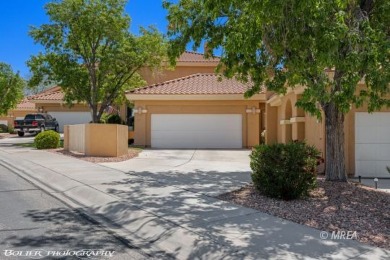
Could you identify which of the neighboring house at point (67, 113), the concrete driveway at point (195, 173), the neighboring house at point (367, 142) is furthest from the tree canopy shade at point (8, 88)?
the neighboring house at point (367, 142)

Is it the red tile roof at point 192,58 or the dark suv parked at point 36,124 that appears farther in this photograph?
the dark suv parked at point 36,124

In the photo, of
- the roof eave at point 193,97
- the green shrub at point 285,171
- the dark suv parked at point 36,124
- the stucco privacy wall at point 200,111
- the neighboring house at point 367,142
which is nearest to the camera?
the green shrub at point 285,171

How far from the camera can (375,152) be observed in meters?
14.3

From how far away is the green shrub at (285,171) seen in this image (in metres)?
8.94

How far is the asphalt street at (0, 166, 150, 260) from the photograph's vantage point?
19.4 ft

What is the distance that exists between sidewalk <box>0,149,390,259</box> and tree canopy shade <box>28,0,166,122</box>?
Answer: 13161mm

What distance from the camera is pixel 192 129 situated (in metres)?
26.2

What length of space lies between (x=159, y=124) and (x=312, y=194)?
17.5 m

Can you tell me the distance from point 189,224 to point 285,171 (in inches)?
109

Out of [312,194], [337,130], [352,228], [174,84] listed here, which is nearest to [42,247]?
[352,228]

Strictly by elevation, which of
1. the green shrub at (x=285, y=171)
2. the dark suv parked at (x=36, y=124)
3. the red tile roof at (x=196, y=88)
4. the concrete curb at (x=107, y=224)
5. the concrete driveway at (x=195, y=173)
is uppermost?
the red tile roof at (x=196, y=88)

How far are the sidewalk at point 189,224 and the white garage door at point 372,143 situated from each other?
7.18 metres

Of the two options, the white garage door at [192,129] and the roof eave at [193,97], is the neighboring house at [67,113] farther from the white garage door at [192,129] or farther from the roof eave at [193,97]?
the white garage door at [192,129]

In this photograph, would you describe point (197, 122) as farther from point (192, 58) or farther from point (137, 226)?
point (137, 226)
